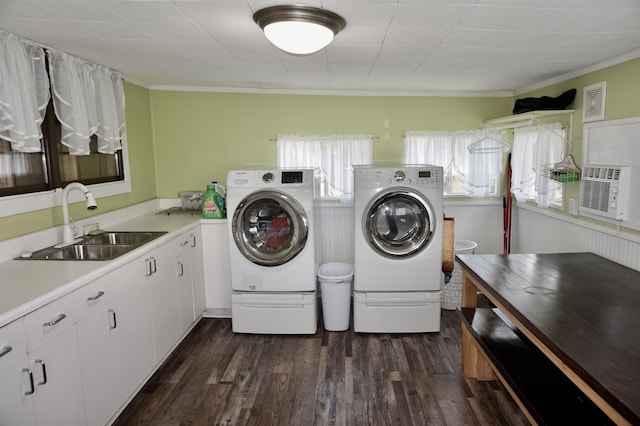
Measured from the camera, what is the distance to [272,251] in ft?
10.8

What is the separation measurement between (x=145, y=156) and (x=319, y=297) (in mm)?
2241

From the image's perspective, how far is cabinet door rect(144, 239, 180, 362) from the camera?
2602 mm

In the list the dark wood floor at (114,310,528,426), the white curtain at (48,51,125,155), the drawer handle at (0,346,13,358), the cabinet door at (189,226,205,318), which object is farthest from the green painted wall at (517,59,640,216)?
the white curtain at (48,51,125,155)

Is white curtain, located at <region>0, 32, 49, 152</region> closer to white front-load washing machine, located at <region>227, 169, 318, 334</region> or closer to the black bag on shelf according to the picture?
white front-load washing machine, located at <region>227, 169, 318, 334</region>

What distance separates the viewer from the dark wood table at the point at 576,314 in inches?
50.0

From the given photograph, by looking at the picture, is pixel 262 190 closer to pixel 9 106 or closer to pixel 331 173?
pixel 331 173

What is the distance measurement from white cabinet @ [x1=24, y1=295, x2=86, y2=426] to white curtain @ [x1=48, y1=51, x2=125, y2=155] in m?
1.37

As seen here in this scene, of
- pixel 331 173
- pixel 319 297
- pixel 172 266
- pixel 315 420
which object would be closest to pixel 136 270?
pixel 172 266

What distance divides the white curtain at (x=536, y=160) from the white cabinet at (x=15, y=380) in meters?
3.78

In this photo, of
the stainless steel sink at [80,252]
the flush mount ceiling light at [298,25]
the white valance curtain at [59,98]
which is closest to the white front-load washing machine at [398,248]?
the flush mount ceiling light at [298,25]

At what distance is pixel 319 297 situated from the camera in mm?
3832

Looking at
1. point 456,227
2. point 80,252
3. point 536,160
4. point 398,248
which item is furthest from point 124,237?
point 536,160

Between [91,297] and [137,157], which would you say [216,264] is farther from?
[91,297]

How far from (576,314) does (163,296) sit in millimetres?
2465
